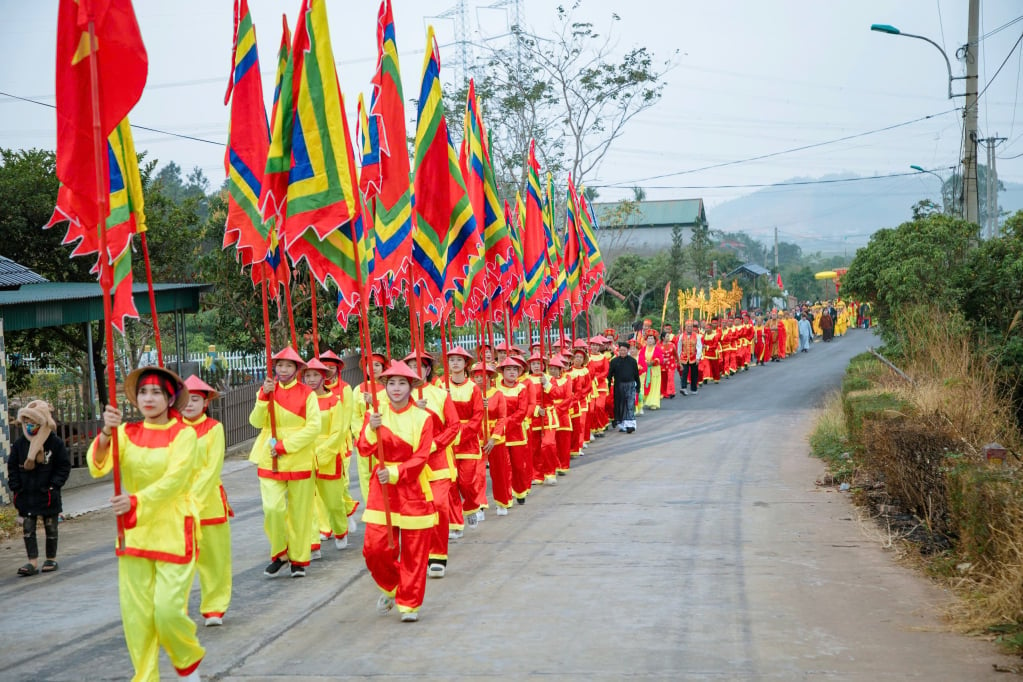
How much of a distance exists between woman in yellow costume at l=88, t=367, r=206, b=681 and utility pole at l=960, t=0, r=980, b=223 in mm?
17797

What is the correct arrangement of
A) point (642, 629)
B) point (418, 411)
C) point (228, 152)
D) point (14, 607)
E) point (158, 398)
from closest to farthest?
point (158, 398) → point (642, 629) → point (418, 411) → point (14, 607) → point (228, 152)

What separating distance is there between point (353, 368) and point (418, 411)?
19.1m

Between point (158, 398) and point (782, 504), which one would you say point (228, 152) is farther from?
point (782, 504)

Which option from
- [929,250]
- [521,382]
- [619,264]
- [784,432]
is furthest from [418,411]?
[619,264]

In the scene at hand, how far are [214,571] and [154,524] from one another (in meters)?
1.99

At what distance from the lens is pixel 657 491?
1365cm

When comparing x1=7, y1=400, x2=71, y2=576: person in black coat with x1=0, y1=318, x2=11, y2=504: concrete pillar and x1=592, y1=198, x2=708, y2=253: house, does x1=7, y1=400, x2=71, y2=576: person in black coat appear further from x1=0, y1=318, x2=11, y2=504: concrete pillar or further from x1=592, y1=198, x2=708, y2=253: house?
x1=592, y1=198, x2=708, y2=253: house

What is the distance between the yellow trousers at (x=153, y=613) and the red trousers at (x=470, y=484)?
5.22 meters

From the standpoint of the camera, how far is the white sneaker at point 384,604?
315 inches

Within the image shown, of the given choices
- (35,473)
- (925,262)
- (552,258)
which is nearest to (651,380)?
(925,262)

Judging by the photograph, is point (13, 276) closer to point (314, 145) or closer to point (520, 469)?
point (520, 469)

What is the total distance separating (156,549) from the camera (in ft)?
19.6

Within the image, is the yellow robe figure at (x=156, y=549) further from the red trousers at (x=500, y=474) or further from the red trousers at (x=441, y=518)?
the red trousers at (x=500, y=474)

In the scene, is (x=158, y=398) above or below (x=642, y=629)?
above
